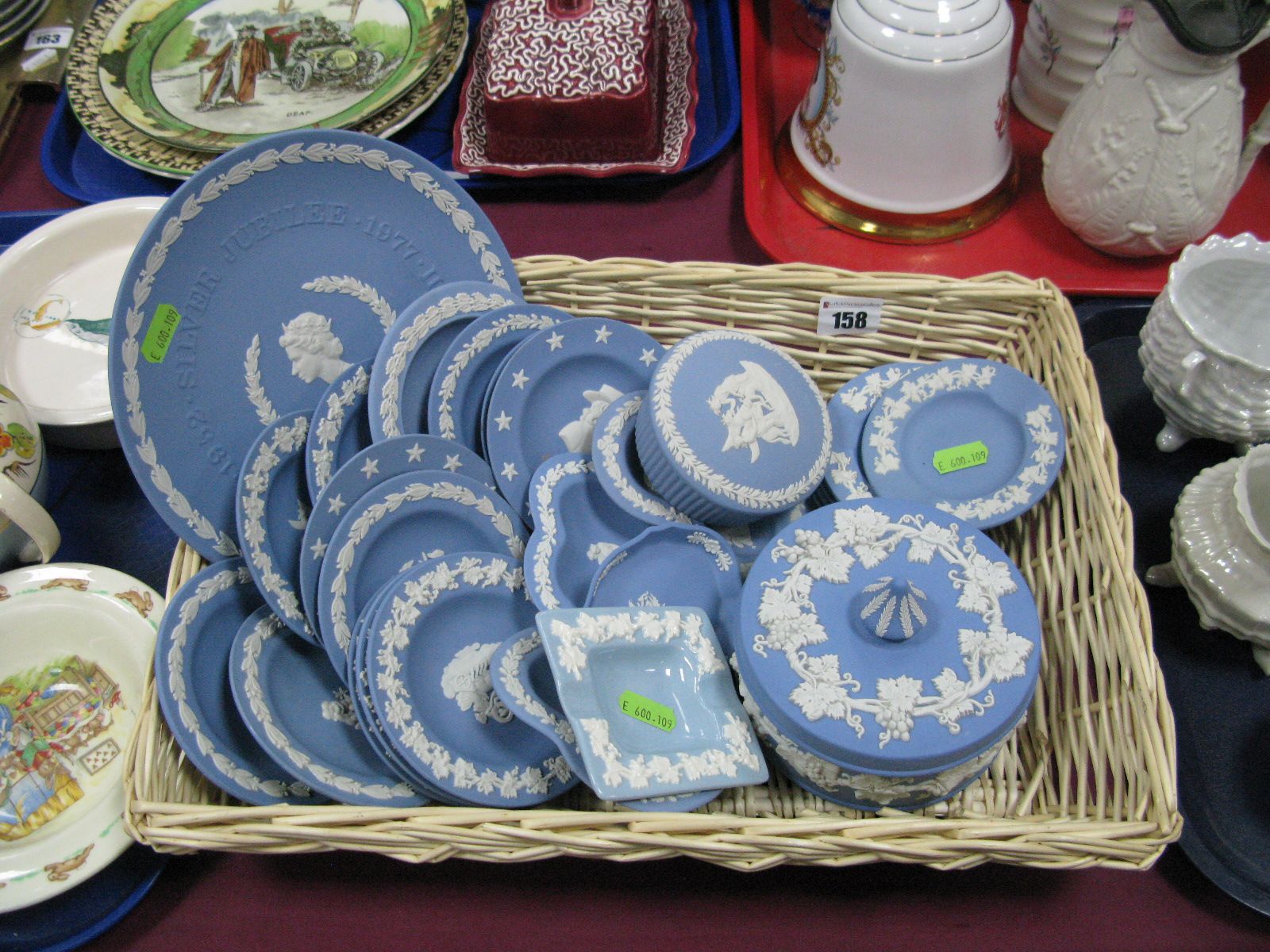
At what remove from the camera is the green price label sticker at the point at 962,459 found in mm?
1046

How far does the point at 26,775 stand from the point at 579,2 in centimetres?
117

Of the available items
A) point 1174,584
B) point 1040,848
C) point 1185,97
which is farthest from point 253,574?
point 1185,97

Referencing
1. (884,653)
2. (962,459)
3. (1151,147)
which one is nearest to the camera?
(884,653)

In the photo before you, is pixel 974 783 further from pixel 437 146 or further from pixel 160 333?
pixel 437 146

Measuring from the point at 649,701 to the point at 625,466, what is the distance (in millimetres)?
247

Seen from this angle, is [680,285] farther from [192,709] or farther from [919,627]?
[192,709]

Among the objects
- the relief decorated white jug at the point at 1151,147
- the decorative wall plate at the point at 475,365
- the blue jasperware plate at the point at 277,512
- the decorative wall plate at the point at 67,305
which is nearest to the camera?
the blue jasperware plate at the point at 277,512

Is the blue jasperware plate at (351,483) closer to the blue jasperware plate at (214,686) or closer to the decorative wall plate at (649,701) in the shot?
the blue jasperware plate at (214,686)

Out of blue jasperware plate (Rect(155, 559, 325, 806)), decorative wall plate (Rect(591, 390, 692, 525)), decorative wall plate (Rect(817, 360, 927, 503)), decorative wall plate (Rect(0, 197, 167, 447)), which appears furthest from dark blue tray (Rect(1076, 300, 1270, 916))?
decorative wall plate (Rect(0, 197, 167, 447))

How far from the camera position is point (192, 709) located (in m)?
0.84

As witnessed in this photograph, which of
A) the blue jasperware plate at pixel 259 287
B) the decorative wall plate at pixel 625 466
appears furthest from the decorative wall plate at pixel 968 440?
the blue jasperware plate at pixel 259 287

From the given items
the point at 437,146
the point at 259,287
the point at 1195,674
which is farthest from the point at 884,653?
the point at 437,146

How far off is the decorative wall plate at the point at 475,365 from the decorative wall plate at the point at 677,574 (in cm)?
21

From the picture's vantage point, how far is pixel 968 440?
1065 mm
